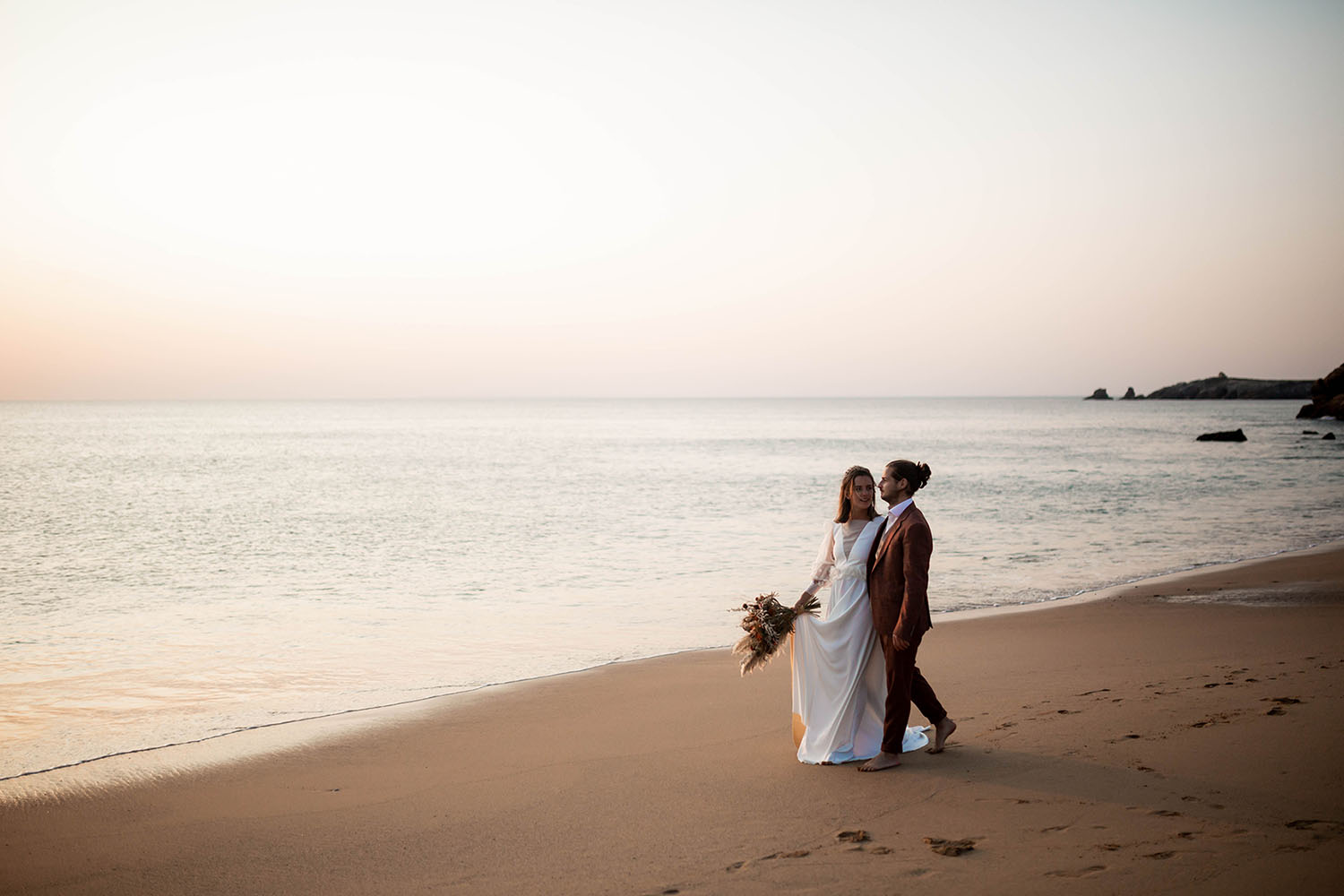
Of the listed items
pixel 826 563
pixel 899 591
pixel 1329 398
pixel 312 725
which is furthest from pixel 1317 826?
pixel 1329 398

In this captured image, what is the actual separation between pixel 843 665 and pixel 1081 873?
6.07 feet

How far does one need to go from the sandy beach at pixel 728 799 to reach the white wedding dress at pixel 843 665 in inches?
7.9

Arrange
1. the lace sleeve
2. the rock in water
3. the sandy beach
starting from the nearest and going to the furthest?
the sandy beach → the lace sleeve → the rock in water

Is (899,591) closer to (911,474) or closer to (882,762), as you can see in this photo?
(911,474)

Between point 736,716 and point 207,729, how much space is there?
429cm

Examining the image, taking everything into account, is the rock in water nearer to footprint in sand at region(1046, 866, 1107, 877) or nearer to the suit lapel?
the suit lapel

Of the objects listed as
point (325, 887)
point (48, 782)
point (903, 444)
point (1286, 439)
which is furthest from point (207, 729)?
point (1286, 439)

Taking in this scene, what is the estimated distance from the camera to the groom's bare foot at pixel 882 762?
17.3 ft

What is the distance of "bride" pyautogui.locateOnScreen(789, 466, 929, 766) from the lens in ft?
17.7

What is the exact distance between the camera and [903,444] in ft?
222

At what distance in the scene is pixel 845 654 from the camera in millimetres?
5438

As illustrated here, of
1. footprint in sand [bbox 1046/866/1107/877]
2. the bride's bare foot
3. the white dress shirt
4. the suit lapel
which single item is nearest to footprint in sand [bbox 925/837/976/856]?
footprint in sand [bbox 1046/866/1107/877]

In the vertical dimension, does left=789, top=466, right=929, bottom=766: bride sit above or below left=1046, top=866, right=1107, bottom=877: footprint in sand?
above

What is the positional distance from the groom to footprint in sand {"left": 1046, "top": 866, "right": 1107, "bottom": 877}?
4.82ft
